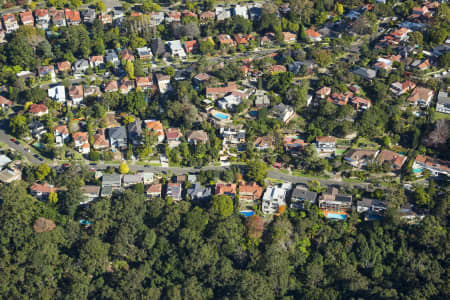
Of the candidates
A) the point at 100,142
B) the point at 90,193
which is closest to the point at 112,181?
the point at 90,193

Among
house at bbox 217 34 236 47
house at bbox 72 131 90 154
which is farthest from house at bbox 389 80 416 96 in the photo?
house at bbox 72 131 90 154

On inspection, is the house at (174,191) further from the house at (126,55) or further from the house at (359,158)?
the house at (126,55)

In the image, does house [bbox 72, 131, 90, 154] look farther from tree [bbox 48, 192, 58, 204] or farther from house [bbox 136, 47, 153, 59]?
house [bbox 136, 47, 153, 59]

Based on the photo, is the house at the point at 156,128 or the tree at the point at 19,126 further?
the tree at the point at 19,126

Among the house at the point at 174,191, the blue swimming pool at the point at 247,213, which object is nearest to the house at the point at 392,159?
the blue swimming pool at the point at 247,213

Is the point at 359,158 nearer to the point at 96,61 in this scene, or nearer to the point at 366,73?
the point at 366,73

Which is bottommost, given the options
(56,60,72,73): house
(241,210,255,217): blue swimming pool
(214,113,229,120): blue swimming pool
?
(241,210,255,217): blue swimming pool
